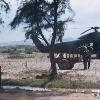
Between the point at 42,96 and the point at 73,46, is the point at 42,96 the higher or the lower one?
the lower one

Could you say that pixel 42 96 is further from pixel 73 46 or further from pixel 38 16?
pixel 73 46

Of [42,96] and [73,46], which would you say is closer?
[42,96]

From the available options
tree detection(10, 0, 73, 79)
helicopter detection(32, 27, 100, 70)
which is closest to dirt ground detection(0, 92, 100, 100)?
tree detection(10, 0, 73, 79)

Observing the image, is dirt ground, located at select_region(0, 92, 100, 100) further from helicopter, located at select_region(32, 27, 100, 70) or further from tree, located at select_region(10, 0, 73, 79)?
helicopter, located at select_region(32, 27, 100, 70)

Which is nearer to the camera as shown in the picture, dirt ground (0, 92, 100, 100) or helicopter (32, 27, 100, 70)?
dirt ground (0, 92, 100, 100)

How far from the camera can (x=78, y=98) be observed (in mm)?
16688

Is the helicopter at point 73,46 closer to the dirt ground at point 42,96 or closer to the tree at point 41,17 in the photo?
the tree at point 41,17

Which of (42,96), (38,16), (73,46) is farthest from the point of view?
(73,46)

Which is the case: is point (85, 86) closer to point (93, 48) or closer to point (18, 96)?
point (18, 96)

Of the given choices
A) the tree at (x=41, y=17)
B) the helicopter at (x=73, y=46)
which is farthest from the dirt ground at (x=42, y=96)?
the helicopter at (x=73, y=46)

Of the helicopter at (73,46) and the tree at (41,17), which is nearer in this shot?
the tree at (41,17)

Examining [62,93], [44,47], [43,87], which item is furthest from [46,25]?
[62,93]

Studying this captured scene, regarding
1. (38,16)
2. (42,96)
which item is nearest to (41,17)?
(38,16)

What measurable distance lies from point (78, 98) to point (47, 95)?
1.57 meters
